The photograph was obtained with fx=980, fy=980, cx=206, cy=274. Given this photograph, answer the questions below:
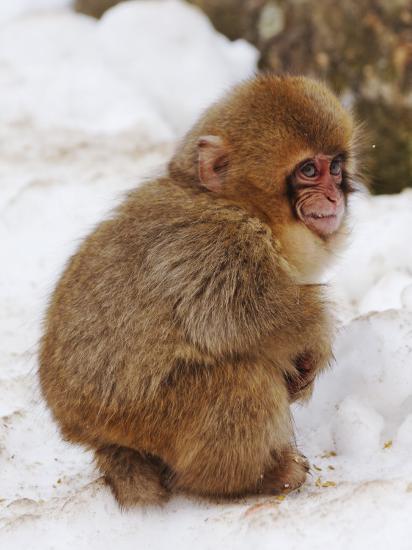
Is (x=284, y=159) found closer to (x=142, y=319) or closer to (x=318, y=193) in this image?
(x=318, y=193)

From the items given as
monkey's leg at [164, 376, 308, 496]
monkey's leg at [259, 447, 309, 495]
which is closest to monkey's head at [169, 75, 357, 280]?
monkey's leg at [164, 376, 308, 496]

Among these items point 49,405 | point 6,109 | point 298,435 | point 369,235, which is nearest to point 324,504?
point 298,435

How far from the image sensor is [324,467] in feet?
10.7

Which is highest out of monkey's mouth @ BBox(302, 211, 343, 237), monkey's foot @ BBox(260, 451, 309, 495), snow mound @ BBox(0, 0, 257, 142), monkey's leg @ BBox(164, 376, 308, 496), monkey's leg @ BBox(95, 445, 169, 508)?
monkey's mouth @ BBox(302, 211, 343, 237)

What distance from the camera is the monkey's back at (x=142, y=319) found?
292 centimetres

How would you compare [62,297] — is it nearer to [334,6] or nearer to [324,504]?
[324,504]

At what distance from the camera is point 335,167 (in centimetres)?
318

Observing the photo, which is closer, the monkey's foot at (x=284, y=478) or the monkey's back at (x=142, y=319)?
the monkey's back at (x=142, y=319)

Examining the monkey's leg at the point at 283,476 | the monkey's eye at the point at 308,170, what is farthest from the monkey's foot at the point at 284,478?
the monkey's eye at the point at 308,170

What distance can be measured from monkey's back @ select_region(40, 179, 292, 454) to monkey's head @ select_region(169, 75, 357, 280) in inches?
3.3

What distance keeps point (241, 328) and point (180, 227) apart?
0.38 m

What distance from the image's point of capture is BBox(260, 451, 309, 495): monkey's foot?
304 centimetres

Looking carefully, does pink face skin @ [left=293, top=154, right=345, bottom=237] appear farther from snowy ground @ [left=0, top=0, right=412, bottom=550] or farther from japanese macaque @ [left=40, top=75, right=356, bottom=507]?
snowy ground @ [left=0, top=0, right=412, bottom=550]

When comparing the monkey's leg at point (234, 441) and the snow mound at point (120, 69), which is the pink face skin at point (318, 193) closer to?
the monkey's leg at point (234, 441)
